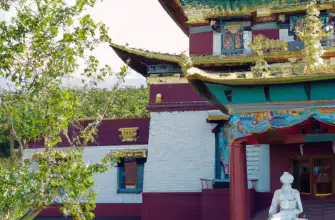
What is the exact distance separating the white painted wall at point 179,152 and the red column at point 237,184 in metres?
4.56

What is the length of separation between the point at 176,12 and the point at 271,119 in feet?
25.7

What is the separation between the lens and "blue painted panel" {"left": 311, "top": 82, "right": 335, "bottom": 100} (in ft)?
40.0

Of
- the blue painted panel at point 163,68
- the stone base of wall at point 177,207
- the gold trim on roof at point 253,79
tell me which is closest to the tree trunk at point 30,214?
the gold trim on roof at point 253,79

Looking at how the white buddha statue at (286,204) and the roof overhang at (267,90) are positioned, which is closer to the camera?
the white buddha statue at (286,204)

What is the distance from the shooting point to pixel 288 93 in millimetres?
12461

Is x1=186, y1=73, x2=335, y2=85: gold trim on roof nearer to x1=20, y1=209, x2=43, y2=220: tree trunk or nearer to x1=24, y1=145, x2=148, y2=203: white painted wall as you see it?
x1=20, y1=209, x2=43, y2=220: tree trunk

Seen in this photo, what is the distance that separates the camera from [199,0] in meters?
18.4

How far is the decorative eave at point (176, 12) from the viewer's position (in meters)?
18.8

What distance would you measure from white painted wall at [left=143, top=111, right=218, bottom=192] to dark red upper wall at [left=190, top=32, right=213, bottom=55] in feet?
5.86

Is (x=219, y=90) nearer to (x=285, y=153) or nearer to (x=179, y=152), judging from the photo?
(x=285, y=153)

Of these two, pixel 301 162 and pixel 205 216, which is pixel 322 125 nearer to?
pixel 301 162

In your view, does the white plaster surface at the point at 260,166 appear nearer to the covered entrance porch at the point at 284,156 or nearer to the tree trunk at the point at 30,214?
the covered entrance porch at the point at 284,156

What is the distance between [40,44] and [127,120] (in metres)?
8.74

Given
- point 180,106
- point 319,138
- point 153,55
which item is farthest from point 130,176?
point 319,138
